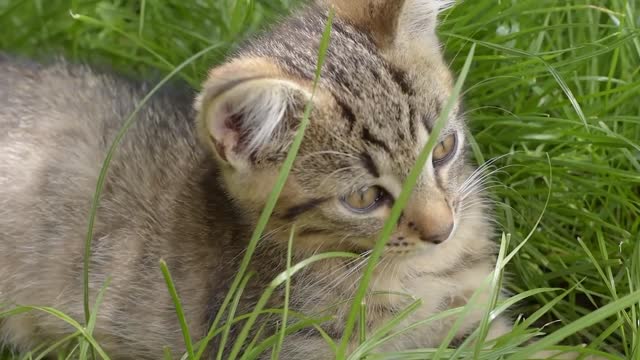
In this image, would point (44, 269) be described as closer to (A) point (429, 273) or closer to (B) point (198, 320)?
(B) point (198, 320)

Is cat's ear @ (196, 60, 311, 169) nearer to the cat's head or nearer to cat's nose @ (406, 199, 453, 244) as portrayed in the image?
the cat's head

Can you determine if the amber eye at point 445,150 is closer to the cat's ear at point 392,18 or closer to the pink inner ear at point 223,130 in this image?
the cat's ear at point 392,18

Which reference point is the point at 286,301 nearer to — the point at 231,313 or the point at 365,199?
the point at 231,313

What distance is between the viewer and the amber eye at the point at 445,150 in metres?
1.75

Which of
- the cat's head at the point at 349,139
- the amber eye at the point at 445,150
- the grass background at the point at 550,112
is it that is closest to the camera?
the cat's head at the point at 349,139

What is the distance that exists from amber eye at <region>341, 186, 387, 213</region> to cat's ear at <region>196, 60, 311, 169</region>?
0.57 ft

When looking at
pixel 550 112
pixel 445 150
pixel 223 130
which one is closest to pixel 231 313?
pixel 223 130

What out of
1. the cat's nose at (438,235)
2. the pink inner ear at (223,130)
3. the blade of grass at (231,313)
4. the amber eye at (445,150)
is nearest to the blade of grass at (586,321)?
the cat's nose at (438,235)

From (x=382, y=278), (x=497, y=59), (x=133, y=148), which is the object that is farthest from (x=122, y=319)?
(x=497, y=59)

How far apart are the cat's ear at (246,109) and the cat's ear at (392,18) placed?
25cm

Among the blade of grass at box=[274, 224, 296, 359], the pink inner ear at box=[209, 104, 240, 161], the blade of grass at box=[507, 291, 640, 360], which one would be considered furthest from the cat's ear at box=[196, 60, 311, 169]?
the blade of grass at box=[507, 291, 640, 360]

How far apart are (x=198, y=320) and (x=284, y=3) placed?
3.40 ft

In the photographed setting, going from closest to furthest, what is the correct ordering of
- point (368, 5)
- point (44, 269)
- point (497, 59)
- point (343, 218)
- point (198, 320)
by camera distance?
point (343, 218), point (368, 5), point (198, 320), point (44, 269), point (497, 59)

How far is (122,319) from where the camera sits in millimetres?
2078
